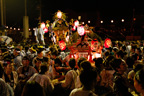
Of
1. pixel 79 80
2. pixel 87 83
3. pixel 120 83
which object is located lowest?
pixel 79 80

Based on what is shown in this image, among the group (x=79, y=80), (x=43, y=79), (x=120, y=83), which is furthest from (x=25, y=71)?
(x=120, y=83)

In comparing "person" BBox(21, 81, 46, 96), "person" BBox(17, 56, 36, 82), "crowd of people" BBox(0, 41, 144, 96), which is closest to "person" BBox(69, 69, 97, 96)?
"crowd of people" BBox(0, 41, 144, 96)

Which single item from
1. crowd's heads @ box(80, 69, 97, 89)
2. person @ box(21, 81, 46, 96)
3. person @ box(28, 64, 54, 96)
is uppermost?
crowd's heads @ box(80, 69, 97, 89)

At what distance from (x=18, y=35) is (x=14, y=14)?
7.33 meters

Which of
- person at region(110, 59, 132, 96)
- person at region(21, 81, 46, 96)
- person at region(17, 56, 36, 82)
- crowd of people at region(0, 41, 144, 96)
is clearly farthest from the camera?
person at region(17, 56, 36, 82)

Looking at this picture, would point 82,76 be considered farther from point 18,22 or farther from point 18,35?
point 18,22

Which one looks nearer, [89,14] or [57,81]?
[57,81]

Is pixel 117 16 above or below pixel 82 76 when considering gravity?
above

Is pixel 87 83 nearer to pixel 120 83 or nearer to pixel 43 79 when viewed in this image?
pixel 120 83

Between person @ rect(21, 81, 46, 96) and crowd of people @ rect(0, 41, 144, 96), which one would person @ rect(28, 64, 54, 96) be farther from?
person @ rect(21, 81, 46, 96)

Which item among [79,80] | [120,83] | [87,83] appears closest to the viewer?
[87,83]

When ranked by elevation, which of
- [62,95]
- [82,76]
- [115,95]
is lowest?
[62,95]

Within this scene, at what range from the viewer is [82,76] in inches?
105

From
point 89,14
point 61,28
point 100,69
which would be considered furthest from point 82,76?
point 89,14
